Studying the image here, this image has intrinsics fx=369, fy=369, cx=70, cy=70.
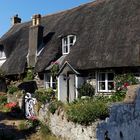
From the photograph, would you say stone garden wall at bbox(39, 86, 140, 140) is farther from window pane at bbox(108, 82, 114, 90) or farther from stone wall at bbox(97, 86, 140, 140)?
window pane at bbox(108, 82, 114, 90)

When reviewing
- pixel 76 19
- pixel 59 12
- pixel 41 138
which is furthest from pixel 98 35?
pixel 59 12

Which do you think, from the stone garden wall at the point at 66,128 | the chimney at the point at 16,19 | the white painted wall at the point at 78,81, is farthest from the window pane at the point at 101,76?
Result: the chimney at the point at 16,19

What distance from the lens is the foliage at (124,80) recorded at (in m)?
18.6

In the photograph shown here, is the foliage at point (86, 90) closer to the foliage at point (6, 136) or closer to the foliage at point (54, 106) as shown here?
the foliage at point (54, 106)

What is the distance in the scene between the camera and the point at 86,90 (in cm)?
2141

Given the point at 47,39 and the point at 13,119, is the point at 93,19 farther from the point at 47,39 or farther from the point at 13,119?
the point at 13,119

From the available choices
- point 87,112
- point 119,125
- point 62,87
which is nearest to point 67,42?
point 62,87

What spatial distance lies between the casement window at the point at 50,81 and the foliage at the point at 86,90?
12.1 ft

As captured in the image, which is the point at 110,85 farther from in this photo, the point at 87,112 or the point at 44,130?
the point at 87,112

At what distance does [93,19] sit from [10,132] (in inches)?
426

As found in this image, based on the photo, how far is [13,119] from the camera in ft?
65.3

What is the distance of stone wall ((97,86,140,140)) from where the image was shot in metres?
13.0

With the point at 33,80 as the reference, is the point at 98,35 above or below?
above

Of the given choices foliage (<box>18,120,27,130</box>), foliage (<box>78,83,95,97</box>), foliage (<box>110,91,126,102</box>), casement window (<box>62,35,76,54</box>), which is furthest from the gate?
casement window (<box>62,35,76,54</box>)
